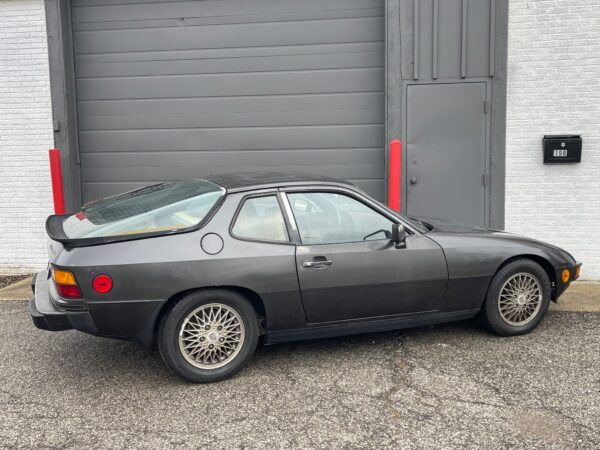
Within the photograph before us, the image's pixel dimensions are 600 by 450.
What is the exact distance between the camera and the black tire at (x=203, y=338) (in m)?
4.01

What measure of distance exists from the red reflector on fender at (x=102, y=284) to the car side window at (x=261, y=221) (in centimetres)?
89

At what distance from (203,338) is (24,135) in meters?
4.91

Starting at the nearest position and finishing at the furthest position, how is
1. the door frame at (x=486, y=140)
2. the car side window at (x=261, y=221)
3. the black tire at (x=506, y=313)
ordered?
1. the car side window at (x=261, y=221)
2. the black tire at (x=506, y=313)
3. the door frame at (x=486, y=140)

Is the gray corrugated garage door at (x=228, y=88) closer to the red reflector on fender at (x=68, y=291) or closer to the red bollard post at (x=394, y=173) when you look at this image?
the red bollard post at (x=394, y=173)

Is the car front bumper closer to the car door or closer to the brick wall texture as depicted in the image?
the car door

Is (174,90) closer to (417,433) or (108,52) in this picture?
(108,52)

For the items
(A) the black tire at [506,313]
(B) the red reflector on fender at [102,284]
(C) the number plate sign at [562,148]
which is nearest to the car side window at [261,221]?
(B) the red reflector on fender at [102,284]

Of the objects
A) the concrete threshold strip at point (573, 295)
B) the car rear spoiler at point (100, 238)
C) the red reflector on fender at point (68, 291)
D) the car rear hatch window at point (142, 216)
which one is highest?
the car rear hatch window at point (142, 216)

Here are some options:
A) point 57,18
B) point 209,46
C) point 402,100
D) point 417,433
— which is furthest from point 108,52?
point 417,433

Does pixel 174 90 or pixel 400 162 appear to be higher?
pixel 174 90

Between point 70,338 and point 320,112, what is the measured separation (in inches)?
156

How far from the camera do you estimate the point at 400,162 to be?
721 cm

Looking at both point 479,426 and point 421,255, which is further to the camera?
point 421,255

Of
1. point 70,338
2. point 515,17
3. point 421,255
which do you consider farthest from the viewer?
point 515,17
